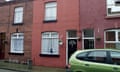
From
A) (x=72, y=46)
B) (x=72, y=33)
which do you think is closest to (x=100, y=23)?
(x=72, y=33)

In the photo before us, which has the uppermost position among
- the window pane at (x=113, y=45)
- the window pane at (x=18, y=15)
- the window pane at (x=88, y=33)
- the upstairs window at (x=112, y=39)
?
the window pane at (x=18, y=15)

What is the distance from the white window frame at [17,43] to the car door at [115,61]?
50.5 feet

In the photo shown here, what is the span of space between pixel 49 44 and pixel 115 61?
503 inches

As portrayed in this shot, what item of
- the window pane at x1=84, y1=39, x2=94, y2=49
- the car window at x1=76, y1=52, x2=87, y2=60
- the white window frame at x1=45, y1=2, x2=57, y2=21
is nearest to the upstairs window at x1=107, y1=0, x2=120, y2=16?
the window pane at x1=84, y1=39, x2=94, y2=49

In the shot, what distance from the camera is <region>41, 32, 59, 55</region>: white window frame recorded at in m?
21.4

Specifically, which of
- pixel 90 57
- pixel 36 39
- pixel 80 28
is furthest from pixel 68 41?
pixel 90 57

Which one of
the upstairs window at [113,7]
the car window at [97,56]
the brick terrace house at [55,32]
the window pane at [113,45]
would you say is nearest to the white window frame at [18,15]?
the brick terrace house at [55,32]

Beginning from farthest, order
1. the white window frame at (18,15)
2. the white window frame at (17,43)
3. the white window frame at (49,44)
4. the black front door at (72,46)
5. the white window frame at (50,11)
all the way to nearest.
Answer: the white window frame at (18,15), the white window frame at (17,43), the white window frame at (50,11), the white window frame at (49,44), the black front door at (72,46)

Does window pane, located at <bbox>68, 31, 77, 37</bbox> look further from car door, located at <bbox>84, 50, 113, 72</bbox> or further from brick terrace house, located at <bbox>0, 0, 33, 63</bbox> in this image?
car door, located at <bbox>84, 50, 113, 72</bbox>

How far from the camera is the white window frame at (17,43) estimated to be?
955 inches

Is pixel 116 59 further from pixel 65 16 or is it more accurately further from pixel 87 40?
pixel 65 16

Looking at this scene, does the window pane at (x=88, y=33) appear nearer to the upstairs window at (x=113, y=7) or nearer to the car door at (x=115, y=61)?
the upstairs window at (x=113, y=7)

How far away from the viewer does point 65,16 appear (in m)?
21.0

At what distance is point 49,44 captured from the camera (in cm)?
2198
